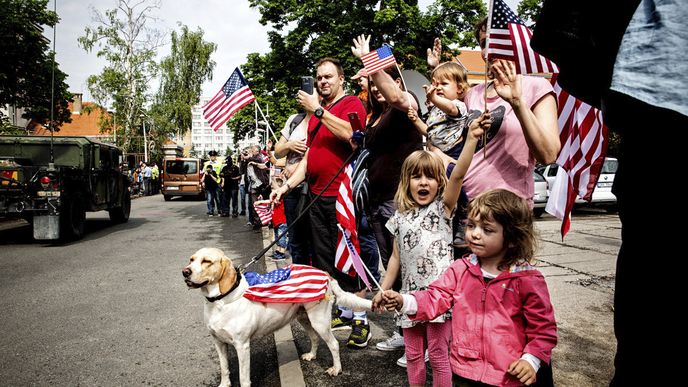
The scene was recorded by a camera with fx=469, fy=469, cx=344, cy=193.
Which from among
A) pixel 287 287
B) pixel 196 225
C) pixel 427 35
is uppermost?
pixel 427 35

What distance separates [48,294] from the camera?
6.01 m

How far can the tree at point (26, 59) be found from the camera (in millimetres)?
19719

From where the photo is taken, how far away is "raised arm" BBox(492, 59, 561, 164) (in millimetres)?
2164

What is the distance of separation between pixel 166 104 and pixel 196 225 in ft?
108

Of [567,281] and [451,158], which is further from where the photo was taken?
[567,281]

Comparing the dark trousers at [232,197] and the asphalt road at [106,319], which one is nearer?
the asphalt road at [106,319]

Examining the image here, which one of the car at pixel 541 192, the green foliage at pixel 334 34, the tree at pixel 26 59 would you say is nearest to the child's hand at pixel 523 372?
the car at pixel 541 192

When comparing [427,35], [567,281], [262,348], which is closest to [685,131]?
[262,348]

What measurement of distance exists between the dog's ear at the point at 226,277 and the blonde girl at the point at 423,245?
3.37 ft

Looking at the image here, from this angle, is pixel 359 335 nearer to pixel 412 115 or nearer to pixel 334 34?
pixel 412 115

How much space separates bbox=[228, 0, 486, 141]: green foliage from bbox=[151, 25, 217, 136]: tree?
1740 cm

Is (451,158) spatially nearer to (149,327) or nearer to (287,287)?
(287,287)

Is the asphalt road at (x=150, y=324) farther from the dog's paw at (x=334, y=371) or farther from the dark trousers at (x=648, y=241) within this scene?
the dark trousers at (x=648, y=241)

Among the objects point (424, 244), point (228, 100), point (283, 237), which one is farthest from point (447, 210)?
point (283, 237)
